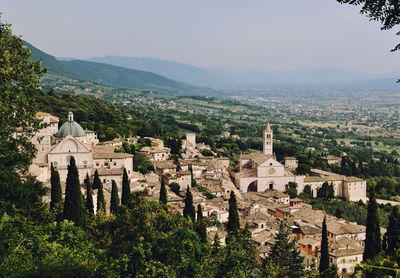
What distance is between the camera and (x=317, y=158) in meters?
73.6

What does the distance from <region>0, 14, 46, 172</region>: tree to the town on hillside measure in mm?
4591

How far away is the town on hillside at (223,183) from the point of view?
2919 centimetres

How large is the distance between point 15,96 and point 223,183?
1350 inches

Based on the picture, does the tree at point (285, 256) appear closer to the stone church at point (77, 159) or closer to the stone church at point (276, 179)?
the stone church at point (77, 159)

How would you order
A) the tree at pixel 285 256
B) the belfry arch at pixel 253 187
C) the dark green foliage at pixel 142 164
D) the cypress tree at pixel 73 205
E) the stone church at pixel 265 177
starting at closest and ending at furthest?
the cypress tree at pixel 73 205 → the tree at pixel 285 256 → the dark green foliage at pixel 142 164 → the stone church at pixel 265 177 → the belfry arch at pixel 253 187

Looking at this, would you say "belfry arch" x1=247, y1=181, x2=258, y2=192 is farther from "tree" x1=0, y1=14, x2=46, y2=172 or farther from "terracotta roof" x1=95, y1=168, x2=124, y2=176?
"tree" x1=0, y1=14, x2=46, y2=172

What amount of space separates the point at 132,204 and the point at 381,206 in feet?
139

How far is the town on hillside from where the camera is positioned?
2919 centimetres

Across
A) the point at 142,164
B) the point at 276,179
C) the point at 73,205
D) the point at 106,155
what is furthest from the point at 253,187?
the point at 73,205

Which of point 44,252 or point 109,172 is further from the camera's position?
point 109,172

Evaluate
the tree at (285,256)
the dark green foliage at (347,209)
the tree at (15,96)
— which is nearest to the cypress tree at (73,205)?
the tree at (15,96)

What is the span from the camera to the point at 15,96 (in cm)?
1189

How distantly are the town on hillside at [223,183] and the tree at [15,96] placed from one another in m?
4.59

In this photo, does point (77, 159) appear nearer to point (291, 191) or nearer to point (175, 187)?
point (175, 187)
